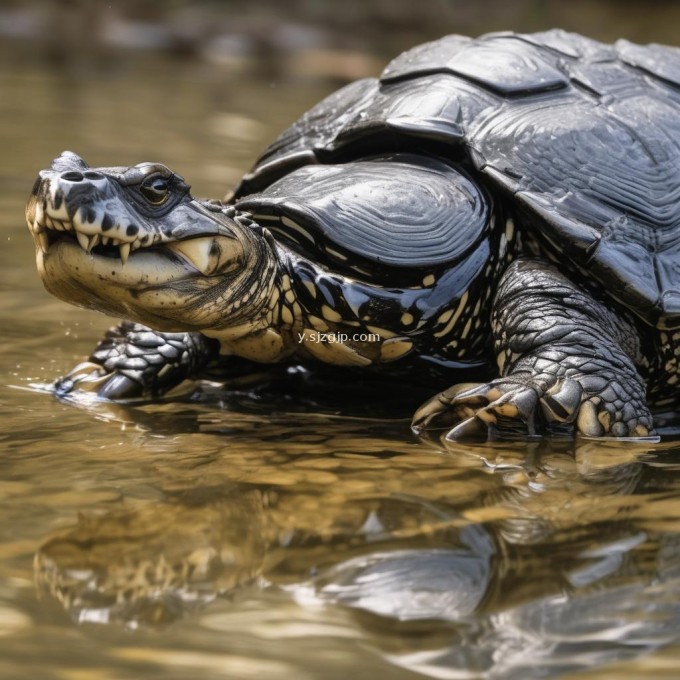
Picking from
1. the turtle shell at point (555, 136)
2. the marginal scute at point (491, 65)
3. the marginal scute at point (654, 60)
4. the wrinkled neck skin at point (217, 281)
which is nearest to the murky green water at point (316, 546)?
the wrinkled neck skin at point (217, 281)

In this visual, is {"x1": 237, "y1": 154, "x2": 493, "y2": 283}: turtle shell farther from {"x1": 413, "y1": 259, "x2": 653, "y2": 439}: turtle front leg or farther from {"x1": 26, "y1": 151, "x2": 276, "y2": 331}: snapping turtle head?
{"x1": 413, "y1": 259, "x2": 653, "y2": 439}: turtle front leg

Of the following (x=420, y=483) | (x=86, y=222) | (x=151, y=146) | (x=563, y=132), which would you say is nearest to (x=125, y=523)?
(x=420, y=483)

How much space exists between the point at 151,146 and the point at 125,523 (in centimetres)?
630

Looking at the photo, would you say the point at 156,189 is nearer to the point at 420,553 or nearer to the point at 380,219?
the point at 380,219

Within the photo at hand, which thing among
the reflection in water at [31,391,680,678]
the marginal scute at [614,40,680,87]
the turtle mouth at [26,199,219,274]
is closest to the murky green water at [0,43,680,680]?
Answer: the reflection in water at [31,391,680,678]

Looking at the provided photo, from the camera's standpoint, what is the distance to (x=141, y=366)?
145 inches

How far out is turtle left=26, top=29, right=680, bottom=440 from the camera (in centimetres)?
310

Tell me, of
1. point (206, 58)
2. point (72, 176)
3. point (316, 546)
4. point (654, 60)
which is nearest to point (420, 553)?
point (316, 546)

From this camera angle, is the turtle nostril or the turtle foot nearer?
the turtle nostril

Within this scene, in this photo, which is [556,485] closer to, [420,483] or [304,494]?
[420,483]

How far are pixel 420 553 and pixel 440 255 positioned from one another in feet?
4.30

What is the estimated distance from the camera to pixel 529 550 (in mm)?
2244

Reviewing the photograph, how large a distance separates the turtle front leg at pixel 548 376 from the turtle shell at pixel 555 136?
0.39ft

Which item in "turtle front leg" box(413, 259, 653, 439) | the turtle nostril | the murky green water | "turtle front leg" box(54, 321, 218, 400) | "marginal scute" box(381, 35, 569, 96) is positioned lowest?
the murky green water
